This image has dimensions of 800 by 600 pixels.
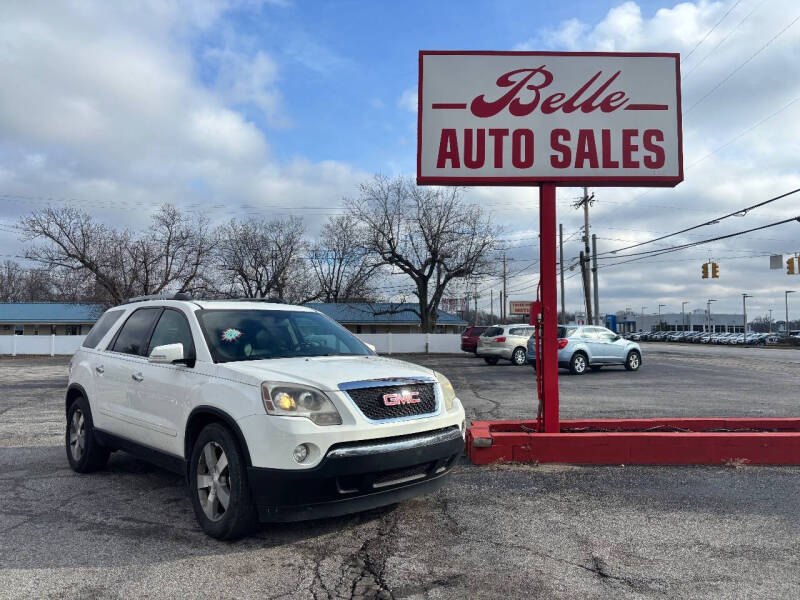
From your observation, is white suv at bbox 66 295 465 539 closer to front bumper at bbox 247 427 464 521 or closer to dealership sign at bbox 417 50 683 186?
front bumper at bbox 247 427 464 521

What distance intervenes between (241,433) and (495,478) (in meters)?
2.80

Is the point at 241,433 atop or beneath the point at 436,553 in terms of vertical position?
atop

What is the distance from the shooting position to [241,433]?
154 inches

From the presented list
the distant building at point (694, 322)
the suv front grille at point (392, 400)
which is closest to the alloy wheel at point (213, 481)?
the suv front grille at point (392, 400)

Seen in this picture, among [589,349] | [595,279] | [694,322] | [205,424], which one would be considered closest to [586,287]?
[595,279]

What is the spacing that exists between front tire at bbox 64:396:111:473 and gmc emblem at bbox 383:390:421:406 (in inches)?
131

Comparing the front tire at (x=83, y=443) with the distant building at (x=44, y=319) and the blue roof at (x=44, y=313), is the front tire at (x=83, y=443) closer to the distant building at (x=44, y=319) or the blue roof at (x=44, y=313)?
the distant building at (x=44, y=319)

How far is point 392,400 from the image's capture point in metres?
4.13

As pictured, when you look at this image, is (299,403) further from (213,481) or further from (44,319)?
(44,319)

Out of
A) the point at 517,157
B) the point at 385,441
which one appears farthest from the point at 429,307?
the point at 385,441

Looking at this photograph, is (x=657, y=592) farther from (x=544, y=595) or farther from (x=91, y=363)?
(x=91, y=363)

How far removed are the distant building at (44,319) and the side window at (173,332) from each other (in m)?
51.5

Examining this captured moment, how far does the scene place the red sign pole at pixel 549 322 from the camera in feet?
22.1

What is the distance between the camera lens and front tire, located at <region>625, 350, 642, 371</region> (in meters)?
20.9
